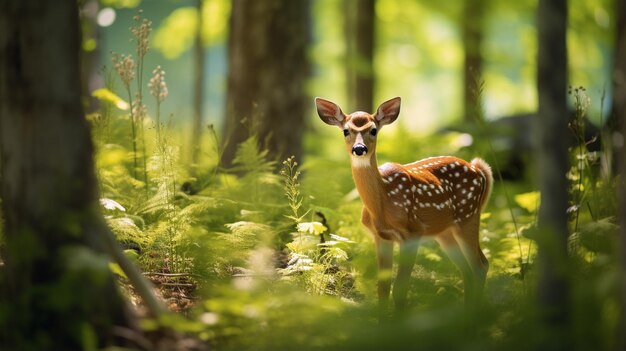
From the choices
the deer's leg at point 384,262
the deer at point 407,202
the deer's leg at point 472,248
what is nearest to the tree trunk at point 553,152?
the deer at point 407,202

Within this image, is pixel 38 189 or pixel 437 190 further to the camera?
pixel 437 190

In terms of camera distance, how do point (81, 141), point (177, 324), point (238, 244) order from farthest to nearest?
point (238, 244) < point (81, 141) < point (177, 324)

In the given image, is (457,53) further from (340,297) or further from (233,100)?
(340,297)

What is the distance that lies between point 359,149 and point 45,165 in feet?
6.03

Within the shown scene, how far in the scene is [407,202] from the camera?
513cm

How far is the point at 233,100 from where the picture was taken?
930 centimetres

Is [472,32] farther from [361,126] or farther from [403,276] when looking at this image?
[403,276]

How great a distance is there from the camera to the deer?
16.3 feet

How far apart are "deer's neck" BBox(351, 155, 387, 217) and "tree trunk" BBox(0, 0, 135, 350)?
5.66 feet

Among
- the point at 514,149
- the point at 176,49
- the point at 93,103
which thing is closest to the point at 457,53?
the point at 176,49

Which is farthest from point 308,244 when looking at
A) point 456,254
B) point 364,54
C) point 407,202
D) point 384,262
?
point 364,54

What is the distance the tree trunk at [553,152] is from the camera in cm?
354

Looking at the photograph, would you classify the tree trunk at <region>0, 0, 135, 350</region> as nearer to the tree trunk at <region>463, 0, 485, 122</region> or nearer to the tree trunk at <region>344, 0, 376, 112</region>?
the tree trunk at <region>344, 0, 376, 112</region>

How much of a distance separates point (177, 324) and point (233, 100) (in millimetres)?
5913
